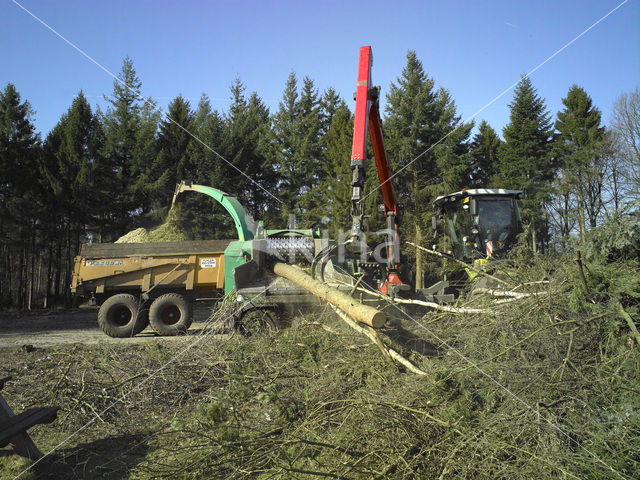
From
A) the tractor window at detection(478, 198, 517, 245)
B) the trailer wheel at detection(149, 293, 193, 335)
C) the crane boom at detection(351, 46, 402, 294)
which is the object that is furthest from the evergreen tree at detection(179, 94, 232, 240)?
the tractor window at detection(478, 198, 517, 245)

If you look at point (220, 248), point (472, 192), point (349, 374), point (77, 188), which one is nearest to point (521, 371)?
point (349, 374)

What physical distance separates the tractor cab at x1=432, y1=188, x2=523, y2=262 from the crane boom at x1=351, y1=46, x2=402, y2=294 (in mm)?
1122

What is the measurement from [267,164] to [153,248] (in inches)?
662

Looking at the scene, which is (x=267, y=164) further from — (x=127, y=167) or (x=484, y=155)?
(x=484, y=155)

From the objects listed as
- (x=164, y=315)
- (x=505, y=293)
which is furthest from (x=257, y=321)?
(x=164, y=315)

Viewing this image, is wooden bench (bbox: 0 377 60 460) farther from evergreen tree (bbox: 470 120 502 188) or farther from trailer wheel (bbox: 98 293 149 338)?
evergreen tree (bbox: 470 120 502 188)

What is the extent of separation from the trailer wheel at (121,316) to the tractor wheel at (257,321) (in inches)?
169

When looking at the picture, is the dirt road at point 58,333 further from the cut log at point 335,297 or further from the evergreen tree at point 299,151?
the evergreen tree at point 299,151

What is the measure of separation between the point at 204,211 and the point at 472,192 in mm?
16804

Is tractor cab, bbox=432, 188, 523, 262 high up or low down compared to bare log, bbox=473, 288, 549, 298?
up

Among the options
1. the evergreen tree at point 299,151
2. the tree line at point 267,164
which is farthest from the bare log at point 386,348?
the evergreen tree at point 299,151

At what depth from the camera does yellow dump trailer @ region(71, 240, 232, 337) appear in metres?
10.3

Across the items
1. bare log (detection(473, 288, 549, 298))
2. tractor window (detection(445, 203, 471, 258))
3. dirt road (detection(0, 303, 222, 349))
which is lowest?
dirt road (detection(0, 303, 222, 349))

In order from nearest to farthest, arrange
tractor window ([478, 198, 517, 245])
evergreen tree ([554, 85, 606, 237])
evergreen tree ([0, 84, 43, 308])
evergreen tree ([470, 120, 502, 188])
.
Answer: tractor window ([478, 198, 517, 245]) < evergreen tree ([0, 84, 43, 308]) < evergreen tree ([554, 85, 606, 237]) < evergreen tree ([470, 120, 502, 188])
